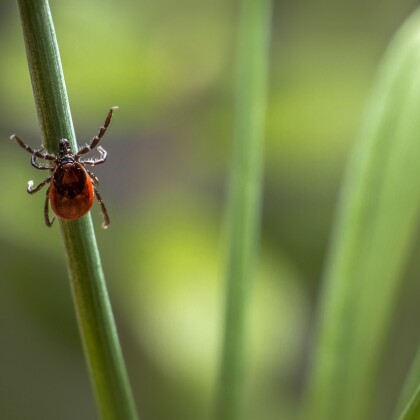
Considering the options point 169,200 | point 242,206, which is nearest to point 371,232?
point 242,206

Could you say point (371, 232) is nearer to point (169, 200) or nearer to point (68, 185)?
point (68, 185)

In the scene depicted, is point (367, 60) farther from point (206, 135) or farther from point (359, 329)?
point (359, 329)


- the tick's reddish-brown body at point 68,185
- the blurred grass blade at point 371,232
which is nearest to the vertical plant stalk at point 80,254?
the tick's reddish-brown body at point 68,185

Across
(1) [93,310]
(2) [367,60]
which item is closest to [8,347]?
(2) [367,60]

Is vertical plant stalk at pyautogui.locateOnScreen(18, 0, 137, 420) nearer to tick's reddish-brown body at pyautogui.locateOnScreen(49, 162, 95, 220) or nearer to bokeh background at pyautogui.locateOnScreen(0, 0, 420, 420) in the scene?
tick's reddish-brown body at pyautogui.locateOnScreen(49, 162, 95, 220)

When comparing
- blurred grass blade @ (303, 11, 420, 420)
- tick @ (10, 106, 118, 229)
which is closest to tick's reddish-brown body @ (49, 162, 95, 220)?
tick @ (10, 106, 118, 229)

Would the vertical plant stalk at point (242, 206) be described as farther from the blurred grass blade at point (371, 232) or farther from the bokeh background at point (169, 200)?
the bokeh background at point (169, 200)
